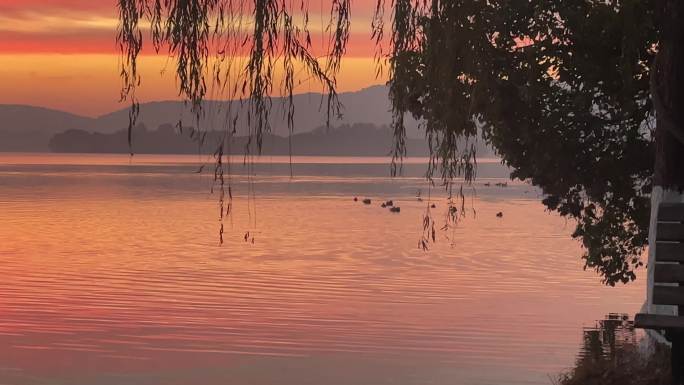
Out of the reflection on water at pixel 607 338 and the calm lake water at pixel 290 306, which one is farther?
the reflection on water at pixel 607 338

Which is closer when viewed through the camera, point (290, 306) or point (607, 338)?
point (607, 338)

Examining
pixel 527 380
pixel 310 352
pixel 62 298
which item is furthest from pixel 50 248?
pixel 527 380

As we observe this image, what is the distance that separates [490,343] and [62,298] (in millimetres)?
10991

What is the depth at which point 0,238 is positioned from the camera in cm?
4859

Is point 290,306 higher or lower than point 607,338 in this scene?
lower

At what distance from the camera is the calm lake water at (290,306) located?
17.7 metres

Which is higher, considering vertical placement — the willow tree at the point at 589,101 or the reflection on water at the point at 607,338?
the willow tree at the point at 589,101

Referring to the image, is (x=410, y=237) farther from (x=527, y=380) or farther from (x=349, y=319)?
(x=527, y=380)

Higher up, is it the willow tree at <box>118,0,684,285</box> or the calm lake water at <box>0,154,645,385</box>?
the willow tree at <box>118,0,684,285</box>

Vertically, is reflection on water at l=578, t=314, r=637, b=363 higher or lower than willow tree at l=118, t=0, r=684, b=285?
lower

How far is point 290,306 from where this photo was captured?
82.6 ft

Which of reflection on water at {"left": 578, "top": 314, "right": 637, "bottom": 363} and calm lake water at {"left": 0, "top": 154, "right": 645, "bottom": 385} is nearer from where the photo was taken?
calm lake water at {"left": 0, "top": 154, "right": 645, "bottom": 385}

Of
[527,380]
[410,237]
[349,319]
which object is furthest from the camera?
[410,237]

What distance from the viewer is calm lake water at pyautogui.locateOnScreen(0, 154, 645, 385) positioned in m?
17.7
